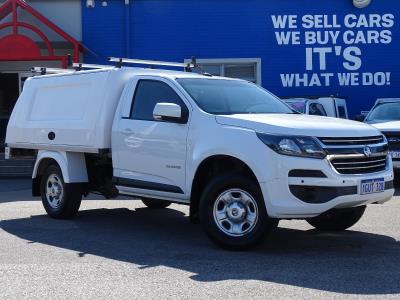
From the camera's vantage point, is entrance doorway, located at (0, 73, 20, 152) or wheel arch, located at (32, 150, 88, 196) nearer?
wheel arch, located at (32, 150, 88, 196)

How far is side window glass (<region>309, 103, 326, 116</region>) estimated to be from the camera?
14.4 metres

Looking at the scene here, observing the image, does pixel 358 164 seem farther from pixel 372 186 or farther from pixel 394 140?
pixel 394 140

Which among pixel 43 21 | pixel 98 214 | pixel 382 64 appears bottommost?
pixel 98 214

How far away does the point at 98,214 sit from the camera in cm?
977

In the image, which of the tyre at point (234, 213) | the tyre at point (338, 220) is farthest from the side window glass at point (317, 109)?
the tyre at point (234, 213)

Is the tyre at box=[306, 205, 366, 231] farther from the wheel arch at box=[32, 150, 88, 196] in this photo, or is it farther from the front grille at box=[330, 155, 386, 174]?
the wheel arch at box=[32, 150, 88, 196]

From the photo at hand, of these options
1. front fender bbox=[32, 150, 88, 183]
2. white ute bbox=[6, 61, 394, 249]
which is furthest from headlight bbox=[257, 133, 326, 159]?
front fender bbox=[32, 150, 88, 183]

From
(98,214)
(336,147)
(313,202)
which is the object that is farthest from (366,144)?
(98,214)

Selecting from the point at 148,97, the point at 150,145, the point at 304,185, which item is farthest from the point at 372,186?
the point at 148,97

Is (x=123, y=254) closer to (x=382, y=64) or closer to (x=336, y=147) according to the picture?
(x=336, y=147)

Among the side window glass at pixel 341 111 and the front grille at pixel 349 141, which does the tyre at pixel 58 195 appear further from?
the side window glass at pixel 341 111

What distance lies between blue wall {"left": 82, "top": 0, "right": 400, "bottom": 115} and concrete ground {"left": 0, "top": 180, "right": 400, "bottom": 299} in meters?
11.1

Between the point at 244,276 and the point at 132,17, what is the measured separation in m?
15.4

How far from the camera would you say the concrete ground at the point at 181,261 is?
5.31 metres
